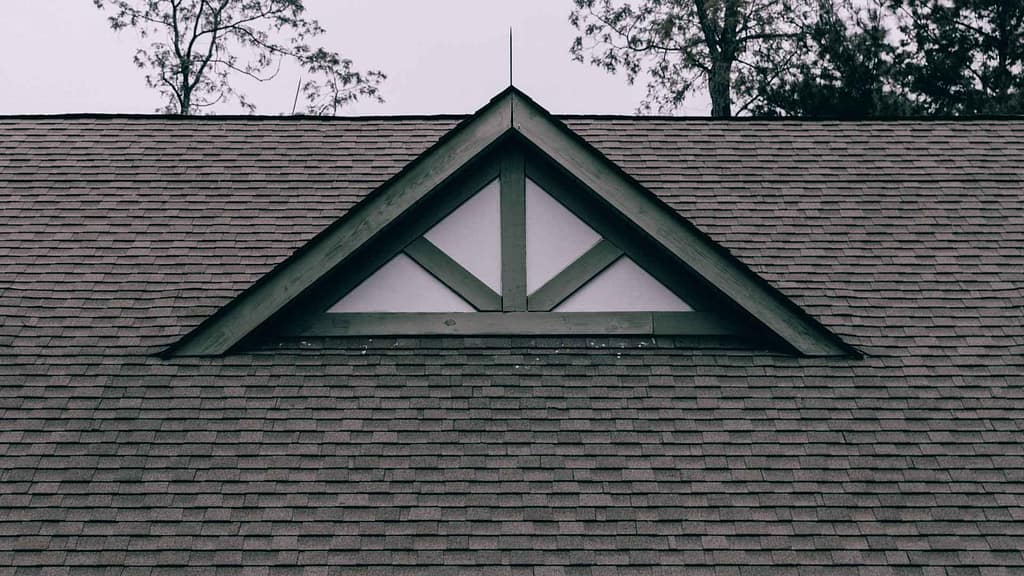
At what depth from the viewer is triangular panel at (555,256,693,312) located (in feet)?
21.2

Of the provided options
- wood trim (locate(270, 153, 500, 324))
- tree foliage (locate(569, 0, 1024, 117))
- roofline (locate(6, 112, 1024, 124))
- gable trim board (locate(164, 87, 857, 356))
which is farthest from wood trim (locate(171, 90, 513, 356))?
tree foliage (locate(569, 0, 1024, 117))

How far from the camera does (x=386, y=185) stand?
243 inches

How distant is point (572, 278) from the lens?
6.43 meters

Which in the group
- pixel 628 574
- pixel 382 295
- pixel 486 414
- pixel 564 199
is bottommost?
pixel 628 574

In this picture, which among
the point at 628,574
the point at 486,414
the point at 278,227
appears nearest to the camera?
the point at 628,574

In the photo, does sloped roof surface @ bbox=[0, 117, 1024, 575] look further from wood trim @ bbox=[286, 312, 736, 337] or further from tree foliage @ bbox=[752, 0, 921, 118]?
tree foliage @ bbox=[752, 0, 921, 118]

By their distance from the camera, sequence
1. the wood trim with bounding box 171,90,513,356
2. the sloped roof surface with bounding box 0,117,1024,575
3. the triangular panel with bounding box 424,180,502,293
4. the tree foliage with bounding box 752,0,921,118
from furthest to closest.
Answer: the tree foliage with bounding box 752,0,921,118, the triangular panel with bounding box 424,180,502,293, the wood trim with bounding box 171,90,513,356, the sloped roof surface with bounding box 0,117,1024,575

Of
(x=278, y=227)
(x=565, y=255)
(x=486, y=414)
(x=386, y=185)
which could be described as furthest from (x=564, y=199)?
(x=278, y=227)

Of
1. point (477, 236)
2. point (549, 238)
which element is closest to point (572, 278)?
point (549, 238)

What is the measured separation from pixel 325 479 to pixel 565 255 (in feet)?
7.07

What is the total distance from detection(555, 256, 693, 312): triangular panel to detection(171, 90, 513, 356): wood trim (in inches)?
44.6

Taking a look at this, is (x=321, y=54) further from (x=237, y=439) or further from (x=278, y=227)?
(x=237, y=439)

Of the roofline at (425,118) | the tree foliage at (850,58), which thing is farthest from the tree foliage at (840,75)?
the roofline at (425,118)

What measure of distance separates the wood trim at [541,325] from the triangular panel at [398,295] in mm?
80
